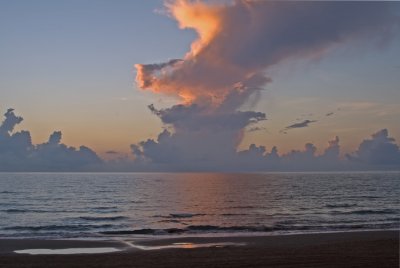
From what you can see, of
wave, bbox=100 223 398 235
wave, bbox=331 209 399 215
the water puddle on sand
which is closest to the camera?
the water puddle on sand

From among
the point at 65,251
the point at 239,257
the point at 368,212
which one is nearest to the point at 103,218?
the point at 65,251

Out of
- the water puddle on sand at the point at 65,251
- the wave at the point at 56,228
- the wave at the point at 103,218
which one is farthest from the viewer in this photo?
the wave at the point at 103,218

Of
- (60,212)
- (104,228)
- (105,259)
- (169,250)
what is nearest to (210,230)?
(104,228)

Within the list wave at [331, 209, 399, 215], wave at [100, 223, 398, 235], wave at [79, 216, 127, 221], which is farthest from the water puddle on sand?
wave at [331, 209, 399, 215]

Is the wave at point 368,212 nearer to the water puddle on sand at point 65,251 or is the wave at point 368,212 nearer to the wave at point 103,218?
the wave at point 103,218

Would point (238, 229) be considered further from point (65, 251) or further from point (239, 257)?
point (239, 257)

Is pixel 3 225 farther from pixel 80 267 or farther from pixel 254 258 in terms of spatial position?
pixel 254 258

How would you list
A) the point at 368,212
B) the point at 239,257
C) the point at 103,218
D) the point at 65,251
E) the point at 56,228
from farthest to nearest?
the point at 368,212 < the point at 103,218 < the point at 56,228 < the point at 65,251 < the point at 239,257

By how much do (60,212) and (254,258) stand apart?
3718 cm

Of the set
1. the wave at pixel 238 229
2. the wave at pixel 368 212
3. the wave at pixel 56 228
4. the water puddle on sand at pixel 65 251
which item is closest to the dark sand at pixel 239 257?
the water puddle on sand at pixel 65 251

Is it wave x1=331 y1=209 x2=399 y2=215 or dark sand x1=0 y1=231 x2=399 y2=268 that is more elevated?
dark sand x1=0 y1=231 x2=399 y2=268

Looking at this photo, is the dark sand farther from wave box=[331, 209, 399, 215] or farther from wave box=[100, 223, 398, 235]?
wave box=[331, 209, 399, 215]

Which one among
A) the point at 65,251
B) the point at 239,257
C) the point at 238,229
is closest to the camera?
the point at 239,257

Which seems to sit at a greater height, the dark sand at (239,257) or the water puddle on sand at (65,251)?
the dark sand at (239,257)
